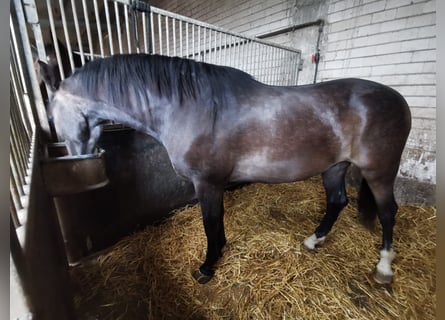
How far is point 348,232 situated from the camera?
1676 mm

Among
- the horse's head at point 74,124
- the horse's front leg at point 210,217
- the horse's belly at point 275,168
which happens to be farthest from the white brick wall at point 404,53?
the horse's head at point 74,124

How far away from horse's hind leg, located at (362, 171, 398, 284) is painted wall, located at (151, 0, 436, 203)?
107 centimetres

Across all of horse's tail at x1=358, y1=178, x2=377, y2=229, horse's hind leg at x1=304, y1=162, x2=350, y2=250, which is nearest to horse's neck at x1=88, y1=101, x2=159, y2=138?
horse's hind leg at x1=304, y1=162, x2=350, y2=250

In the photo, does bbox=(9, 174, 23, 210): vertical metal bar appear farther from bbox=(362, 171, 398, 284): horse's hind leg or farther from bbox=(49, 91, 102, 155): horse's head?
bbox=(362, 171, 398, 284): horse's hind leg

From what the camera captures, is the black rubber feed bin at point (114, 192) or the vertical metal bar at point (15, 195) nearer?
the vertical metal bar at point (15, 195)

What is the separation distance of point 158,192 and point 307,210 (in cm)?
141

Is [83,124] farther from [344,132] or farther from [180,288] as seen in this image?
[344,132]

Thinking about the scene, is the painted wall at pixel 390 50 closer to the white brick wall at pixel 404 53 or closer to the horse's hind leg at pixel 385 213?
the white brick wall at pixel 404 53

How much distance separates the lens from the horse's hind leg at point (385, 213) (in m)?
1.26

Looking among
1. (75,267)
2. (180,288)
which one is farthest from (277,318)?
(75,267)

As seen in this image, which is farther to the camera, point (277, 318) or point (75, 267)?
point (75, 267)

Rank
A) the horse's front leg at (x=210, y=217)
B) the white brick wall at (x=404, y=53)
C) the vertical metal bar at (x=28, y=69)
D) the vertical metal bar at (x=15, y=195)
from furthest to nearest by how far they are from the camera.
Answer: the white brick wall at (x=404, y=53), the horse's front leg at (x=210, y=217), the vertical metal bar at (x=28, y=69), the vertical metal bar at (x=15, y=195)

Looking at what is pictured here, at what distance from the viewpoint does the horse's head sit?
3.54ft

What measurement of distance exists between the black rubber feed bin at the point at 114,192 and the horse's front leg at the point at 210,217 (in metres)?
0.53
